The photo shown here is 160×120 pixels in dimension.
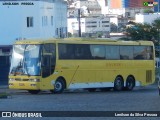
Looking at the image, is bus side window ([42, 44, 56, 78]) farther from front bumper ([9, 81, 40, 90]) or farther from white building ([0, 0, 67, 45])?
white building ([0, 0, 67, 45])

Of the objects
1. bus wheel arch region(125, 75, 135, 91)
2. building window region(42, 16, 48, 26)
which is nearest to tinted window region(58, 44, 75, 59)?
bus wheel arch region(125, 75, 135, 91)

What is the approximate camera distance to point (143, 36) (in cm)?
7244

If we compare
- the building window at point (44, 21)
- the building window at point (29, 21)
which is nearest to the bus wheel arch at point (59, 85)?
the building window at point (29, 21)

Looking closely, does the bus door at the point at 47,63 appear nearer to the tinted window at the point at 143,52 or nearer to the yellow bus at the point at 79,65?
the yellow bus at the point at 79,65

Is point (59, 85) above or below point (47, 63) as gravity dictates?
below

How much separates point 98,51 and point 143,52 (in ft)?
14.7

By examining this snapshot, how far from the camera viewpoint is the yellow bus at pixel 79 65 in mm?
35125

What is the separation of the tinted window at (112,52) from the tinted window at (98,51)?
37 centimetres

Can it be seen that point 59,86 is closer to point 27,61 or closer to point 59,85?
point 59,85

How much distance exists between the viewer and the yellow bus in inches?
1383

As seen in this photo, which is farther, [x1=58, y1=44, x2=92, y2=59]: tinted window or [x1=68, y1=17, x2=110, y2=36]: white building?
[x1=68, y1=17, x2=110, y2=36]: white building

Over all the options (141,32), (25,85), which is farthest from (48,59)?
(141,32)

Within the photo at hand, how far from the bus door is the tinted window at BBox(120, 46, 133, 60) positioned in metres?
6.21

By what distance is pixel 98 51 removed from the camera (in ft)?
128
